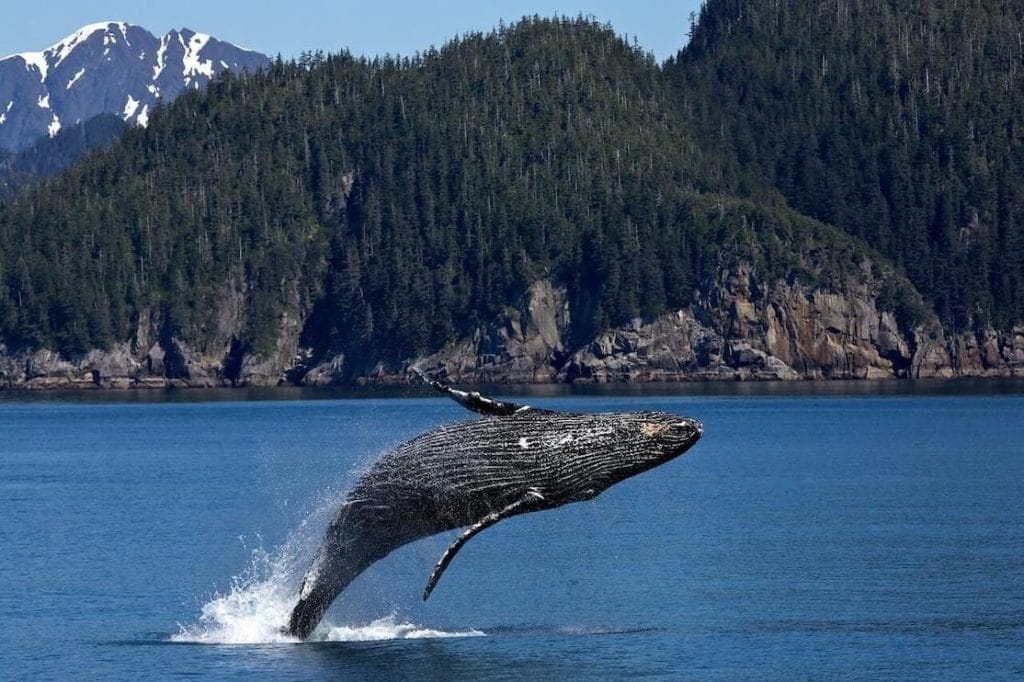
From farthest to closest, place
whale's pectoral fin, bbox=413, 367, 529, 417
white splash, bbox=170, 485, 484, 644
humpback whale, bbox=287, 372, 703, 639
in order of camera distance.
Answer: white splash, bbox=170, 485, 484, 644
humpback whale, bbox=287, 372, 703, 639
whale's pectoral fin, bbox=413, 367, 529, 417

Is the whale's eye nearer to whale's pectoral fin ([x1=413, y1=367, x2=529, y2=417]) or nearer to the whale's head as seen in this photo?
the whale's head

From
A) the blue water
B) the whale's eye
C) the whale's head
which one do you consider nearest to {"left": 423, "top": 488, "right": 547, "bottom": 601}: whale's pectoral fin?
the whale's head

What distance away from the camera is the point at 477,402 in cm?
2331

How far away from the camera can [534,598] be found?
41656 mm

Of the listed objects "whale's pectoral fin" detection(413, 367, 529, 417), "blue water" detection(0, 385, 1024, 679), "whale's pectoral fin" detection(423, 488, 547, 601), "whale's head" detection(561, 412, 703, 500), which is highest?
"whale's pectoral fin" detection(413, 367, 529, 417)

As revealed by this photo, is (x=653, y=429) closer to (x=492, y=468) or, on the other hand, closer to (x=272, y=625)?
(x=492, y=468)

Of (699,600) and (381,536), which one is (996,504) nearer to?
(699,600)

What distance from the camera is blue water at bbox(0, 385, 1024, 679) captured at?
33.2 m

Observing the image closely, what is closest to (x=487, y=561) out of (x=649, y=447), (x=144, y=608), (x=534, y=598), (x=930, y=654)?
(x=534, y=598)

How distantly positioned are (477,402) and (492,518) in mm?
1680

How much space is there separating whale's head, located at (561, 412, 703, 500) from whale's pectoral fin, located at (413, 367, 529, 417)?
104cm

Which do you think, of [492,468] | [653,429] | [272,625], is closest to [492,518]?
[492,468]

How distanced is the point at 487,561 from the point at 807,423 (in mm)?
93239

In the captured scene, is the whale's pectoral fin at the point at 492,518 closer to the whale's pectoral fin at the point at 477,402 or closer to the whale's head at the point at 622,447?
the whale's head at the point at 622,447
